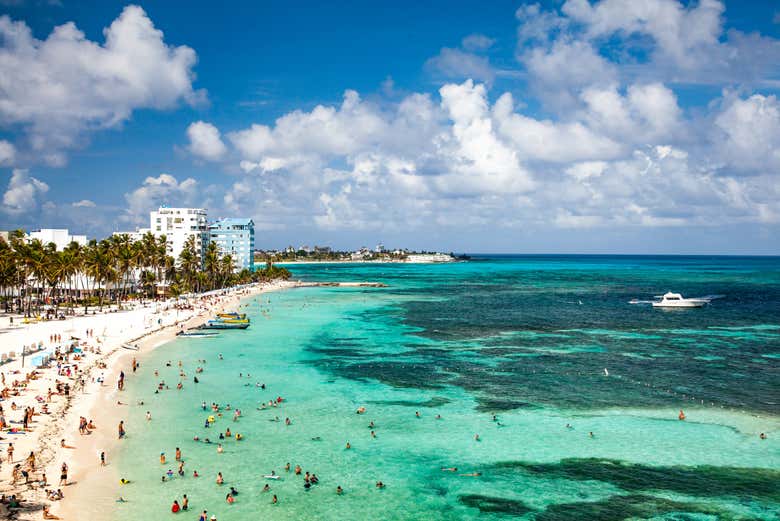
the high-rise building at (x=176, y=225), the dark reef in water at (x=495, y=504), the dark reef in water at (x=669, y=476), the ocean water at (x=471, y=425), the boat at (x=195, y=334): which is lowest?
the dark reef in water at (x=495, y=504)

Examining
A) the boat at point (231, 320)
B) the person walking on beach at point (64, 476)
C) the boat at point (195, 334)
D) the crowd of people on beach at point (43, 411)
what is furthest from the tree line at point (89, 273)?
the person walking on beach at point (64, 476)

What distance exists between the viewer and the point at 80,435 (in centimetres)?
4003

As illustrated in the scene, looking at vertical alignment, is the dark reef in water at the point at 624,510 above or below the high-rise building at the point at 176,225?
below

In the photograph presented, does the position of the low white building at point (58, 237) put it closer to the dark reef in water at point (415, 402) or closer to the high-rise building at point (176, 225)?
the high-rise building at point (176, 225)

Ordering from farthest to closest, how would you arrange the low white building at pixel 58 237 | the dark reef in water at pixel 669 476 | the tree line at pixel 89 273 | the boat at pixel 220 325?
1. the low white building at pixel 58 237
2. the boat at pixel 220 325
3. the tree line at pixel 89 273
4. the dark reef in water at pixel 669 476

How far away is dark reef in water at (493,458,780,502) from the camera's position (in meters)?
33.8

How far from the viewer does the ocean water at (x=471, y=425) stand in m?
32.7

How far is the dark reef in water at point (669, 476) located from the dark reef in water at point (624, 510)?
5.27 feet

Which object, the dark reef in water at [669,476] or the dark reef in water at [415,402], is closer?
the dark reef in water at [669,476]

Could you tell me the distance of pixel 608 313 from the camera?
117 metres

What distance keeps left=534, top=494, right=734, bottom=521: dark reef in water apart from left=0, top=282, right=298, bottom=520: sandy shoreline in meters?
25.1

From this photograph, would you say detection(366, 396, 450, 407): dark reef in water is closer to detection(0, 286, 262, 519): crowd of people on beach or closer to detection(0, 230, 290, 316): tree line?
detection(0, 286, 262, 519): crowd of people on beach

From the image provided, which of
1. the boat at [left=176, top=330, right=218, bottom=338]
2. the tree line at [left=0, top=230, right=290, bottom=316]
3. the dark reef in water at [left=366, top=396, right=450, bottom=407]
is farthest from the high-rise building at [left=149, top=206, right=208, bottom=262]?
the dark reef in water at [left=366, top=396, right=450, bottom=407]

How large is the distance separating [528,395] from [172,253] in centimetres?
14024
